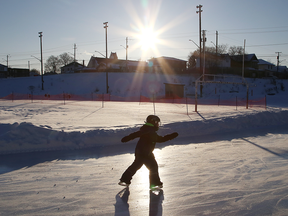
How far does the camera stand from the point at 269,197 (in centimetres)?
391

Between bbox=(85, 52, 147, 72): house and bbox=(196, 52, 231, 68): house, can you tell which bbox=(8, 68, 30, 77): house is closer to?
bbox=(85, 52, 147, 72): house

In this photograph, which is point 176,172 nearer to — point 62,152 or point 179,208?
point 179,208

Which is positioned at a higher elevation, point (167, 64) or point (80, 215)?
point (167, 64)

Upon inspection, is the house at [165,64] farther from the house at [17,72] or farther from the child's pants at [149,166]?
the child's pants at [149,166]

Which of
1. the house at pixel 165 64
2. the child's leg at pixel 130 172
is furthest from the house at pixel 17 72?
the child's leg at pixel 130 172

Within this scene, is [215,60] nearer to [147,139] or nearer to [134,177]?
[134,177]

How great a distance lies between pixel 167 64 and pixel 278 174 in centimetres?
5901

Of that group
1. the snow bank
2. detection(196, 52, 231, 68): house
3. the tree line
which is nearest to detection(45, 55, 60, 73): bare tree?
the tree line

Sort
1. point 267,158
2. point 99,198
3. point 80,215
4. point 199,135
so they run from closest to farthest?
point 80,215 → point 99,198 → point 267,158 → point 199,135

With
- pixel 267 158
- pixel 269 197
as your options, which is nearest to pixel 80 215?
pixel 269 197

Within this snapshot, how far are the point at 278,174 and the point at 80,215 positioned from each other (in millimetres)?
4234

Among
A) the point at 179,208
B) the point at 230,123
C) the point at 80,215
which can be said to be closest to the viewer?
the point at 80,215

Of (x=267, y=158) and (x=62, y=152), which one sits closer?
(x=267, y=158)

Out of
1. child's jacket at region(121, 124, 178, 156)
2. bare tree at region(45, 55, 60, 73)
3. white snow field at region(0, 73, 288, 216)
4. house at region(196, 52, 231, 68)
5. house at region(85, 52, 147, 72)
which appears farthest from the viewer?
bare tree at region(45, 55, 60, 73)
